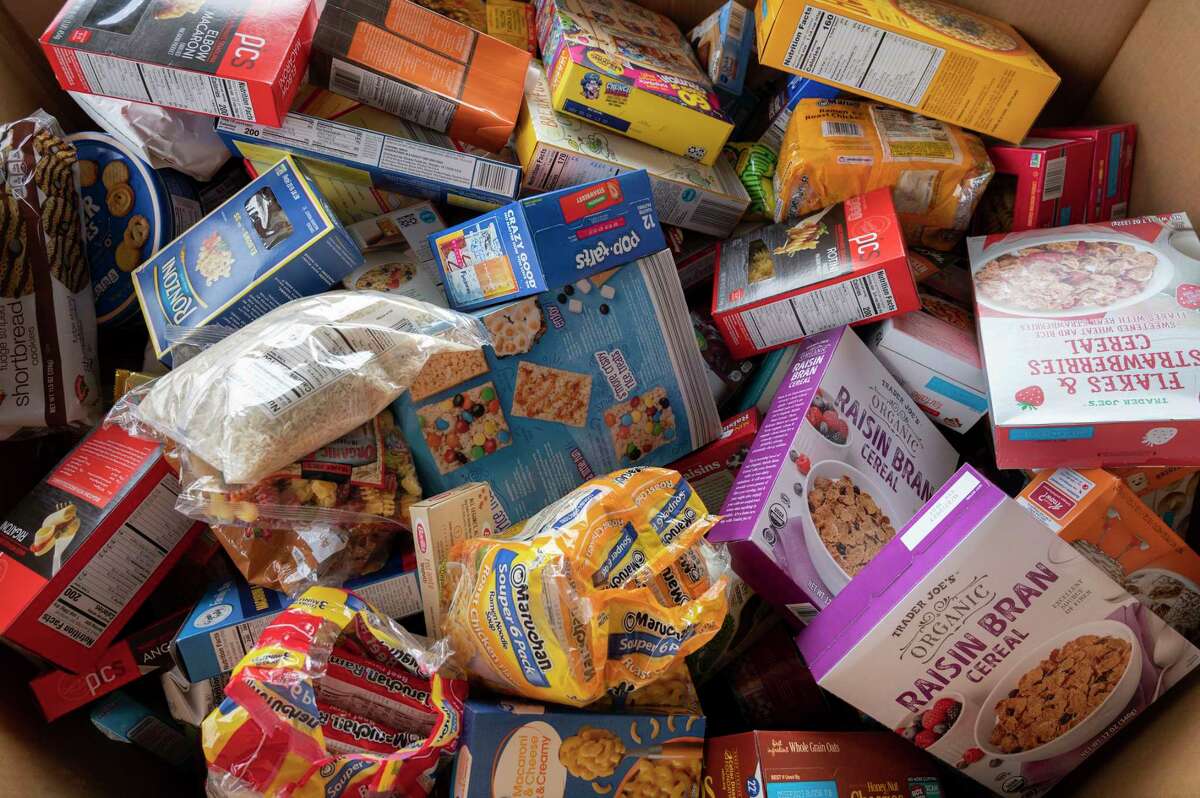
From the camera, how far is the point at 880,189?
4.32 ft

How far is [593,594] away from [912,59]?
3.15ft

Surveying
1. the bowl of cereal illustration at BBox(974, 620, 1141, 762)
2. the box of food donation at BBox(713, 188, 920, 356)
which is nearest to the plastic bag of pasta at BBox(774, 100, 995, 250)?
the box of food donation at BBox(713, 188, 920, 356)

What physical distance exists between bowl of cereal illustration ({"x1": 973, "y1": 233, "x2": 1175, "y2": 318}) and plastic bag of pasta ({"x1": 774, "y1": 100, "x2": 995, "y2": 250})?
12cm

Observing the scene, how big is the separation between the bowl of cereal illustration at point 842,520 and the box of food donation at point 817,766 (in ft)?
0.67

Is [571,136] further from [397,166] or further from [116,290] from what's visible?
[116,290]

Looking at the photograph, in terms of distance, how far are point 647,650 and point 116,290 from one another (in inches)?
41.3

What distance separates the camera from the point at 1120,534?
3.72 ft

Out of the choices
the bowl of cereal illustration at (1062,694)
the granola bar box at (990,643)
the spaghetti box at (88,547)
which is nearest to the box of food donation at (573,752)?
the granola bar box at (990,643)

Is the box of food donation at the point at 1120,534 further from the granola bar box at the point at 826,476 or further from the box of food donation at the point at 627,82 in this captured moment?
the box of food donation at the point at 627,82

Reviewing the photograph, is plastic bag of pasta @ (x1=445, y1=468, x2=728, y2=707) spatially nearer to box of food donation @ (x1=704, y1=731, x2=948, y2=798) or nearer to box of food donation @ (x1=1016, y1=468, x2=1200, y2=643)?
box of food donation @ (x1=704, y1=731, x2=948, y2=798)

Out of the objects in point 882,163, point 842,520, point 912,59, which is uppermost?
point 912,59

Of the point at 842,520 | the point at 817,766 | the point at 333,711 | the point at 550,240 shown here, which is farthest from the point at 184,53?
the point at 817,766

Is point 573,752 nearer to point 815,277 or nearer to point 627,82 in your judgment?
point 815,277

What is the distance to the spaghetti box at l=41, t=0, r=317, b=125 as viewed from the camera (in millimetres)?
1133
